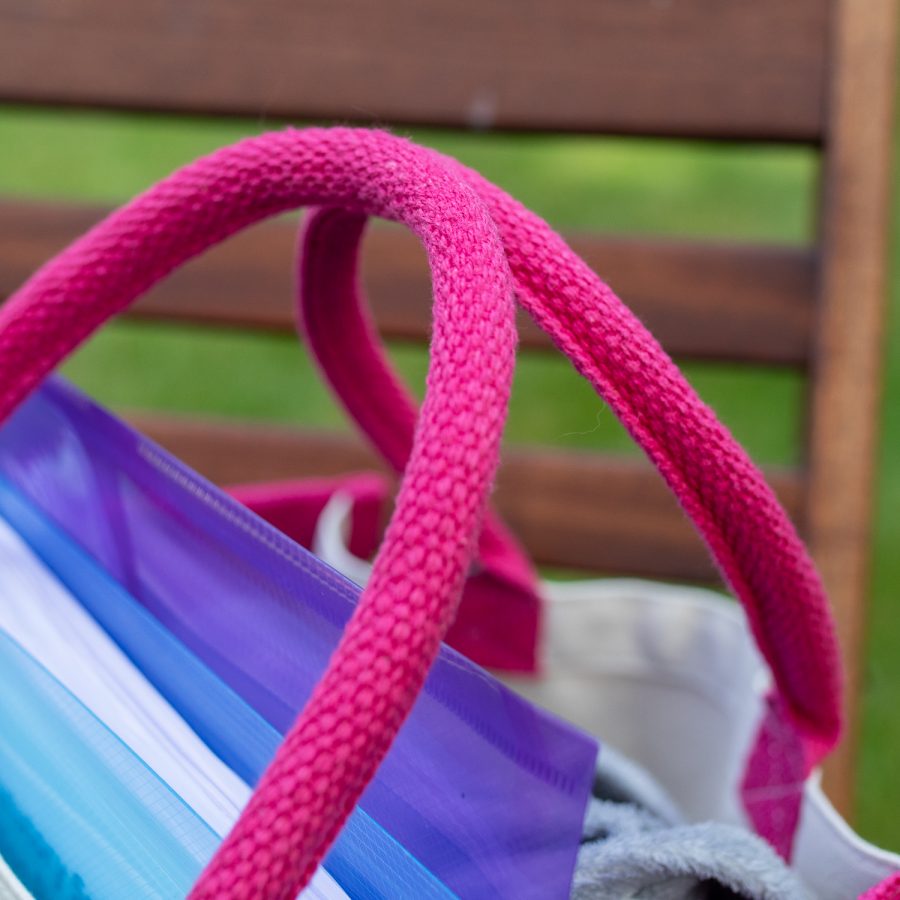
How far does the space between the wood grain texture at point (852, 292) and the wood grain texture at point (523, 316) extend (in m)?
0.03

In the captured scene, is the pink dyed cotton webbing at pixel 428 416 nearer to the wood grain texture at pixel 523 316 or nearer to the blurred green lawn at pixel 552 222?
the wood grain texture at pixel 523 316

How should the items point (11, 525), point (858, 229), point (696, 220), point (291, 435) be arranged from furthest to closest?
point (696, 220) → point (291, 435) → point (858, 229) → point (11, 525)

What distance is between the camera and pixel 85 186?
1.26 m

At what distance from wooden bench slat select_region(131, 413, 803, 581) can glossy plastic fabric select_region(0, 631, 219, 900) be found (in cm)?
36

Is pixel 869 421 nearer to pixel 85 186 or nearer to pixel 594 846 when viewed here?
pixel 594 846

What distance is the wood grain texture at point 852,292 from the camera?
56 cm

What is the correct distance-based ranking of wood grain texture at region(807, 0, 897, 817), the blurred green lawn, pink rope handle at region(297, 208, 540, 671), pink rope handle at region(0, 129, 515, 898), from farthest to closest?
the blurred green lawn, wood grain texture at region(807, 0, 897, 817), pink rope handle at region(297, 208, 540, 671), pink rope handle at region(0, 129, 515, 898)

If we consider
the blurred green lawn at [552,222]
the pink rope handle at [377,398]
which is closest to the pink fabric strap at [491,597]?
the pink rope handle at [377,398]

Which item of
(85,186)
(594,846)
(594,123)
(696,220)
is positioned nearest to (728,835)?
(594,846)

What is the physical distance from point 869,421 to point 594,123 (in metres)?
0.22

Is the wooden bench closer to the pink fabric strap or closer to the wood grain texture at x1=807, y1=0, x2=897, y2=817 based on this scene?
the wood grain texture at x1=807, y1=0, x2=897, y2=817

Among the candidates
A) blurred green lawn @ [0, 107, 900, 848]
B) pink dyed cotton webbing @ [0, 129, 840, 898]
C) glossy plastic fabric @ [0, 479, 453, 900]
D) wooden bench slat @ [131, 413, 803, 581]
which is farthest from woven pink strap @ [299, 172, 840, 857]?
blurred green lawn @ [0, 107, 900, 848]

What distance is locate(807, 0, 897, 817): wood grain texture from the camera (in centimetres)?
56

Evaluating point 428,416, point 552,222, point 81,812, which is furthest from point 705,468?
point 552,222
